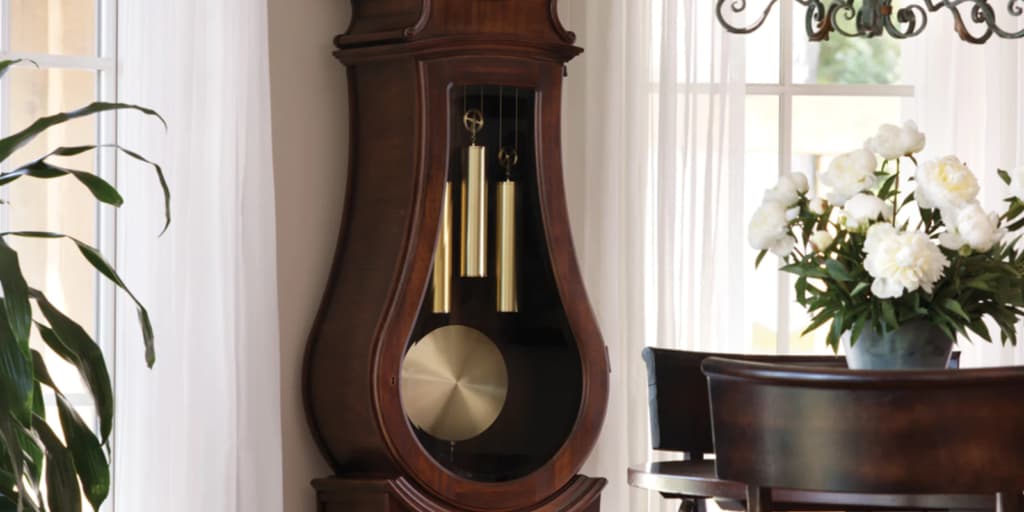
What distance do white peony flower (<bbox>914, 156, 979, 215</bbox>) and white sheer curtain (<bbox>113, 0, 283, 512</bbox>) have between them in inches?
65.2

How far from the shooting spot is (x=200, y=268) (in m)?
3.22

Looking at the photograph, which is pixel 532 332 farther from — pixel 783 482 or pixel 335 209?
pixel 783 482

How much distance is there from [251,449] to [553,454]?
27.1 inches

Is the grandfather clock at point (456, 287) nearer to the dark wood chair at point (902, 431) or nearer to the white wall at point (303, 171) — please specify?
the white wall at point (303, 171)

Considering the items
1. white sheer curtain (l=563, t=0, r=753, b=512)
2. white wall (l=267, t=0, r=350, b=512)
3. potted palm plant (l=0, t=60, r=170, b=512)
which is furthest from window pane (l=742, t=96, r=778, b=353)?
potted palm plant (l=0, t=60, r=170, b=512)

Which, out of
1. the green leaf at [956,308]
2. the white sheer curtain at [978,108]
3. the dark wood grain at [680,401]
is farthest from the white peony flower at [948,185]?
the white sheer curtain at [978,108]

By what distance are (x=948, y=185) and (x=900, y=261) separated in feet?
0.49

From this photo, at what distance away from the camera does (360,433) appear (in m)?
3.25

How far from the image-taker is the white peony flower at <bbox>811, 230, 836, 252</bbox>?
2.16 m

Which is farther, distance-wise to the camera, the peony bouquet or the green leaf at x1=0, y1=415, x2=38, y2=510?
the peony bouquet

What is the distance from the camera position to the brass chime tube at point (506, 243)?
11.1 ft

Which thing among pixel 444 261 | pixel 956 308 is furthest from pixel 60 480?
pixel 444 261

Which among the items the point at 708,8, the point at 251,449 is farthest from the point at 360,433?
the point at 708,8

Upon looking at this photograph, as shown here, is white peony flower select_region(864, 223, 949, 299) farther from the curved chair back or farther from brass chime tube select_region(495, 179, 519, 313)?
brass chime tube select_region(495, 179, 519, 313)
